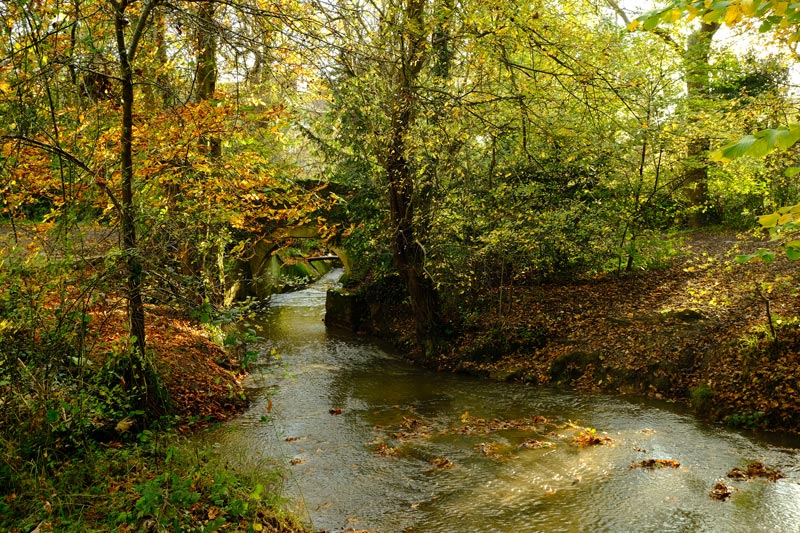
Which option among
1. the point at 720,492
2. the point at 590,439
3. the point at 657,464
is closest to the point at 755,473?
the point at 720,492

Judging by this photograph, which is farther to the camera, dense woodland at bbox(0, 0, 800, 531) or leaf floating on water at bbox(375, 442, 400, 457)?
leaf floating on water at bbox(375, 442, 400, 457)

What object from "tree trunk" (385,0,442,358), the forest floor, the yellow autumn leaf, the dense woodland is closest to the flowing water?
the forest floor

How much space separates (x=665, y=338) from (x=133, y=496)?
8.84 metres

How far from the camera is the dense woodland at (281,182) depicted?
434cm

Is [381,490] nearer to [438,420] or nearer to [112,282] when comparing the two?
[438,420]

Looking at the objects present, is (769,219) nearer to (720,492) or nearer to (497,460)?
(720,492)

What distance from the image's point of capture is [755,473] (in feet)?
19.7

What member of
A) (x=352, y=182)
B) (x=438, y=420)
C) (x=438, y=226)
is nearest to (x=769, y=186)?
(x=438, y=226)

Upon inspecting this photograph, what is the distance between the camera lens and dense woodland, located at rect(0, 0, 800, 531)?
4.34 m

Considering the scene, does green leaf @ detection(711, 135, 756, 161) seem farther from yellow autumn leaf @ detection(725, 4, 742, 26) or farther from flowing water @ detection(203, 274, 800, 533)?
flowing water @ detection(203, 274, 800, 533)

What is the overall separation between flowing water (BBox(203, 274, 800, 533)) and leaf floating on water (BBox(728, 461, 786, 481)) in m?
0.09

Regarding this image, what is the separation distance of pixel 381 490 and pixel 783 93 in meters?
11.9

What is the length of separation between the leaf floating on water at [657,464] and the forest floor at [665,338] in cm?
198

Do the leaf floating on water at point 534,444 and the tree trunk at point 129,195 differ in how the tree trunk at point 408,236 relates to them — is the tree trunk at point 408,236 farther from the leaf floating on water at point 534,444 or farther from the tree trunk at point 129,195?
the tree trunk at point 129,195
